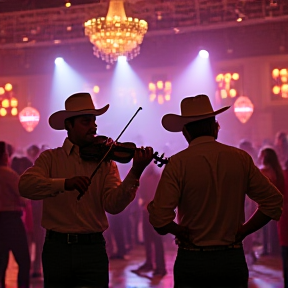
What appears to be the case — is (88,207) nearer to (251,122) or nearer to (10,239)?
(10,239)

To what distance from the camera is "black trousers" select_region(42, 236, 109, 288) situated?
2604 mm

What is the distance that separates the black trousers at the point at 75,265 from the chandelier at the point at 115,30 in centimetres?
404

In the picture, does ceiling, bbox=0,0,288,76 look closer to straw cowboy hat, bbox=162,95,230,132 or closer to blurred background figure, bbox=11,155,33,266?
blurred background figure, bbox=11,155,33,266

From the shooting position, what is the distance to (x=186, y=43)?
9656 mm

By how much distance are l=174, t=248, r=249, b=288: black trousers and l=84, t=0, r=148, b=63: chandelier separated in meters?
4.28

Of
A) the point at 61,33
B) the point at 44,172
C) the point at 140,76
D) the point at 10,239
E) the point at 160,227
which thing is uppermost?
the point at 61,33

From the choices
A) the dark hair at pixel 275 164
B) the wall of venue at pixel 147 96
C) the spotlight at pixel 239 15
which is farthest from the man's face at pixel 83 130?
the wall of venue at pixel 147 96

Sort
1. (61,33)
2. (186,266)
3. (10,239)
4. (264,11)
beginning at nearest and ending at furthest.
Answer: (186,266)
(10,239)
(264,11)
(61,33)

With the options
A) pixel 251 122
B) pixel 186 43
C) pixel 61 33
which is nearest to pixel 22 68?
pixel 61 33

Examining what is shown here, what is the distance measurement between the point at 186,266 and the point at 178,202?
0.28 m

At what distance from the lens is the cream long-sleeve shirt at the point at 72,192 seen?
261 cm

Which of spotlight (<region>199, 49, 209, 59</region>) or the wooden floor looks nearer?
the wooden floor

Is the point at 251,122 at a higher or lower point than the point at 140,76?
lower

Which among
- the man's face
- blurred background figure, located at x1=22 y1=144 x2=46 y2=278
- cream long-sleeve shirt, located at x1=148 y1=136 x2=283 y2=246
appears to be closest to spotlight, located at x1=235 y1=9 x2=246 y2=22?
blurred background figure, located at x1=22 y1=144 x2=46 y2=278
